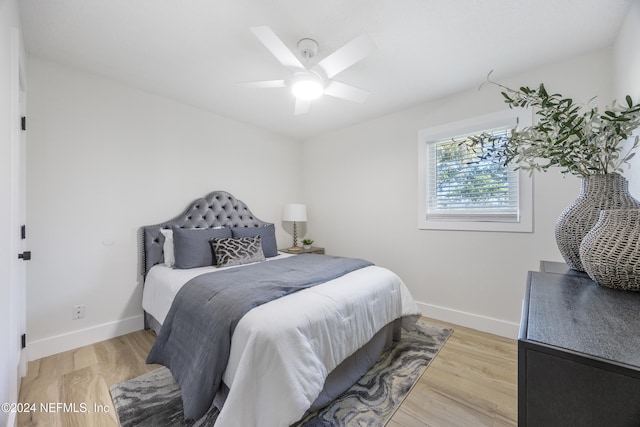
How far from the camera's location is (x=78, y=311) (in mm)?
2408

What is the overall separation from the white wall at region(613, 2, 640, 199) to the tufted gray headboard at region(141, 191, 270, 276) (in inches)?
137

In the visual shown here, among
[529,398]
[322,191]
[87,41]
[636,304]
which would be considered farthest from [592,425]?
[322,191]

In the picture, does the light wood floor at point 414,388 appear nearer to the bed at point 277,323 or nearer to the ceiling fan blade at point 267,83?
the bed at point 277,323

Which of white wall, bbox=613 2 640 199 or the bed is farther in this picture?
white wall, bbox=613 2 640 199

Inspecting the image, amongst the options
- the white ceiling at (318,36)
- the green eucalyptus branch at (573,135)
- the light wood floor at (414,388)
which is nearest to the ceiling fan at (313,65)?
the white ceiling at (318,36)

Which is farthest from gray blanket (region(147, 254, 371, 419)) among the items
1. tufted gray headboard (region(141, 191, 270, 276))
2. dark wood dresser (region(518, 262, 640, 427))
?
dark wood dresser (region(518, 262, 640, 427))

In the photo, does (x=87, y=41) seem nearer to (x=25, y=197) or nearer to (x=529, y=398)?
(x=25, y=197)

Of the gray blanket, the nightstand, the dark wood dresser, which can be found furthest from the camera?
the nightstand

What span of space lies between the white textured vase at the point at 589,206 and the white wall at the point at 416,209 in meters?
1.27

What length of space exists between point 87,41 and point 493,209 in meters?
3.82

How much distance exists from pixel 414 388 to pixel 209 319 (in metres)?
1.46

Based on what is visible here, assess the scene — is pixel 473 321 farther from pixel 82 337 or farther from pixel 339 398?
pixel 82 337

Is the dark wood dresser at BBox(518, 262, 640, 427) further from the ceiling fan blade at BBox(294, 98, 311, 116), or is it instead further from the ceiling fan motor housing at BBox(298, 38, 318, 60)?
the ceiling fan blade at BBox(294, 98, 311, 116)

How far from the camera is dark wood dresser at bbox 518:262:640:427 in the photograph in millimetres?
511
